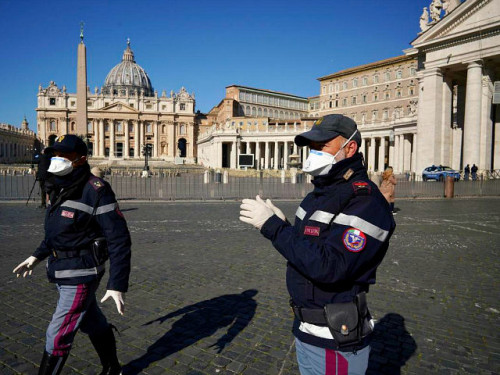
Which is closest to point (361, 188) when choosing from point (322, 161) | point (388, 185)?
point (322, 161)

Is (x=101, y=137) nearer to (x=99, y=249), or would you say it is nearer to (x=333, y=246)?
(x=99, y=249)

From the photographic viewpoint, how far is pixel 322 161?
6.27 ft

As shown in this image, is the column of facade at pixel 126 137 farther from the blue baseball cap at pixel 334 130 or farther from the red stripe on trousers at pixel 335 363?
the red stripe on trousers at pixel 335 363

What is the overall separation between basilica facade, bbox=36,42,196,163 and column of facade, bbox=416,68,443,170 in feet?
198

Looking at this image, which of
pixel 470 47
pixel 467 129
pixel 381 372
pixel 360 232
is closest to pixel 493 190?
pixel 467 129

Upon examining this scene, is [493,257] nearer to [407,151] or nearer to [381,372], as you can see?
[381,372]

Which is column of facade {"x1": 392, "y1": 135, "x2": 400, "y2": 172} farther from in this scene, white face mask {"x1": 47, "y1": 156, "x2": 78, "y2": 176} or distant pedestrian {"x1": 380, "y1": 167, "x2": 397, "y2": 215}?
white face mask {"x1": 47, "y1": 156, "x2": 78, "y2": 176}

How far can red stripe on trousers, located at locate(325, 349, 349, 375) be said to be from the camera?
1775 millimetres

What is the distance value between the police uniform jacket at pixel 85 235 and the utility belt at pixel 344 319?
4.69 ft

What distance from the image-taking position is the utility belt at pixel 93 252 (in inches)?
102

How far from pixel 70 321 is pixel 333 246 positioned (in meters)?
1.88

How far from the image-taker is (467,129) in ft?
88.3

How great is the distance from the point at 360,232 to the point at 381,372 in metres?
1.96

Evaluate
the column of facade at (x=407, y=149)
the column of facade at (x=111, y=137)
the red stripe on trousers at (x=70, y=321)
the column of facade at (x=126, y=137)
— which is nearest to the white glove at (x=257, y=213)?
the red stripe on trousers at (x=70, y=321)
